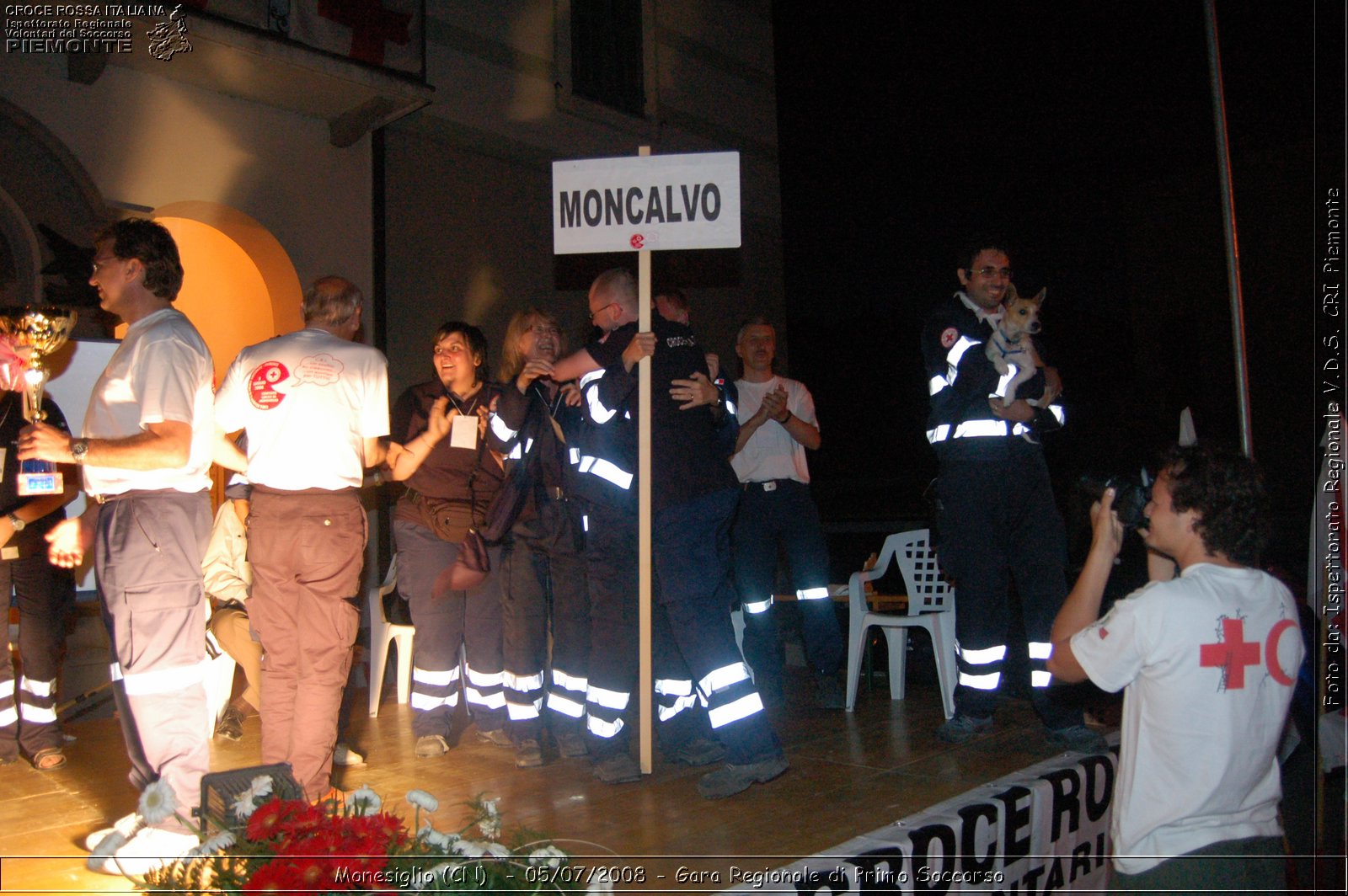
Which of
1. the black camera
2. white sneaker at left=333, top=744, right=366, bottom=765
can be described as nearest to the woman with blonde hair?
white sneaker at left=333, top=744, right=366, bottom=765

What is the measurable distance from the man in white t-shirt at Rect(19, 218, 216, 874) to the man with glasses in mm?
3287

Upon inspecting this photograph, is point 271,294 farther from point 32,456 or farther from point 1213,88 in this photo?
point 1213,88

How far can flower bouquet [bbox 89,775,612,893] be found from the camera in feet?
7.31

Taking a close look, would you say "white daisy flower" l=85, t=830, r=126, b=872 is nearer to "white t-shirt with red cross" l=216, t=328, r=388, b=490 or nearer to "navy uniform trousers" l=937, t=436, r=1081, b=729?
"white t-shirt with red cross" l=216, t=328, r=388, b=490

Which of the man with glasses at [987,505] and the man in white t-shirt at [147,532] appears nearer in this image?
the man in white t-shirt at [147,532]

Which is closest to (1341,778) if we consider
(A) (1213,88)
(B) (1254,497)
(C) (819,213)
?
(B) (1254,497)

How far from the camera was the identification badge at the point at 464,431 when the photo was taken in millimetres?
5062

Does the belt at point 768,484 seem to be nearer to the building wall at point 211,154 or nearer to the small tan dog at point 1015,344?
the small tan dog at point 1015,344

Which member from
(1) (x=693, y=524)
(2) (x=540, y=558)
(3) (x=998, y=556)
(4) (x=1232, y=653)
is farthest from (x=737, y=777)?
(4) (x=1232, y=653)

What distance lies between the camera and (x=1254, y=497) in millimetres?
2410

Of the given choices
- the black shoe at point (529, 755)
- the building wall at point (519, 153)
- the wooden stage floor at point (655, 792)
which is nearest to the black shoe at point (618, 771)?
the wooden stage floor at point (655, 792)

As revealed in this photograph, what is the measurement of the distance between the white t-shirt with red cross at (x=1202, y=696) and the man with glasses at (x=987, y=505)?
2210 mm

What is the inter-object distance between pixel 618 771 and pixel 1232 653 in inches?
105

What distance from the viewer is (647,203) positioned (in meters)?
4.42
